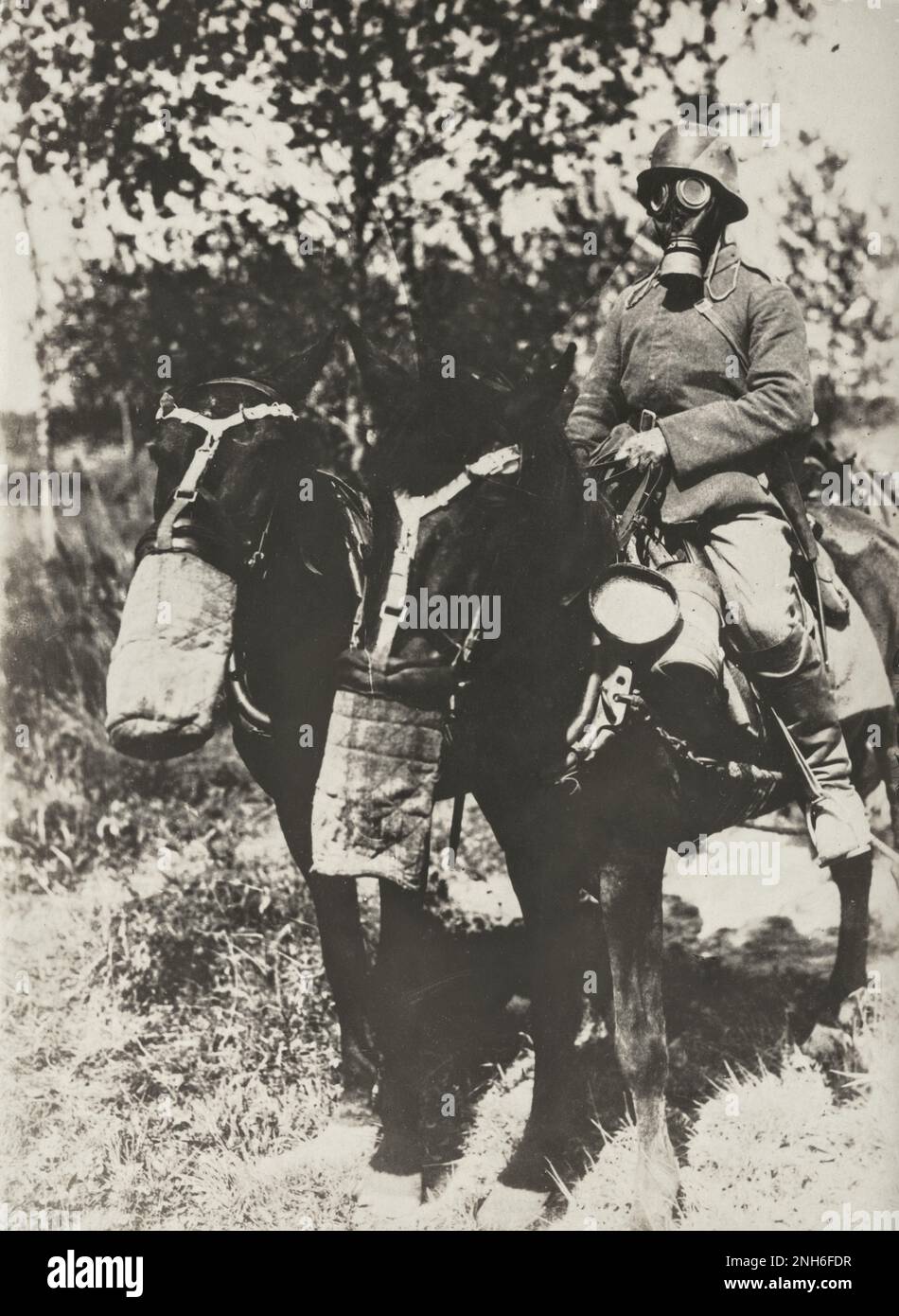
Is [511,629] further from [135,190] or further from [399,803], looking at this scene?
[135,190]

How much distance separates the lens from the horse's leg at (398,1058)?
3.98m

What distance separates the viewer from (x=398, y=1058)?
4.03 m

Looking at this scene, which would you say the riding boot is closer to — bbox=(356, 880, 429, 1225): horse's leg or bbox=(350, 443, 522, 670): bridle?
bbox=(350, 443, 522, 670): bridle

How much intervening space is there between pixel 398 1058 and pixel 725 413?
6.99 feet

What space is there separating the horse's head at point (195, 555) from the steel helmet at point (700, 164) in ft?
4.49

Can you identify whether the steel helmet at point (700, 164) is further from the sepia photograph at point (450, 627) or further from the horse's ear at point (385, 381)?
the horse's ear at point (385, 381)

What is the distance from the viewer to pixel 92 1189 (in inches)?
164

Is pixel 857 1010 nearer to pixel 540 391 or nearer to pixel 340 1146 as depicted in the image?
pixel 340 1146

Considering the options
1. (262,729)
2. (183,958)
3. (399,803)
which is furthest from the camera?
(183,958)

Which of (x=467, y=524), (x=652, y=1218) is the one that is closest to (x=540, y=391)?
(x=467, y=524)

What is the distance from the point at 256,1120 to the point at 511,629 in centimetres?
171

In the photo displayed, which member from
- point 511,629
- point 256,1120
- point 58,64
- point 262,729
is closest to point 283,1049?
point 256,1120

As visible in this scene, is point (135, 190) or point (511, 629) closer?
point (511, 629)

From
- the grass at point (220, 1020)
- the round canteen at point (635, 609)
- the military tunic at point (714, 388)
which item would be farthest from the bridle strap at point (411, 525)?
the grass at point (220, 1020)
